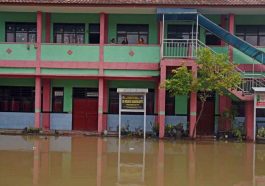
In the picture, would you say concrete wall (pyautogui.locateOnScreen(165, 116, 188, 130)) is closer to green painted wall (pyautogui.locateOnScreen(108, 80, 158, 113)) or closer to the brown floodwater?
green painted wall (pyautogui.locateOnScreen(108, 80, 158, 113))

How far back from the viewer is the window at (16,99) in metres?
25.8

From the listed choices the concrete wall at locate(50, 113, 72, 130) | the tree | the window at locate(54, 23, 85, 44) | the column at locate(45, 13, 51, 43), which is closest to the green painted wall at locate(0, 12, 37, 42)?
the column at locate(45, 13, 51, 43)

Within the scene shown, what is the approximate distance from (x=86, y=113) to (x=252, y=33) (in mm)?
9941

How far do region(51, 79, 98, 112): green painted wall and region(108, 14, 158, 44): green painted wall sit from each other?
2738 mm

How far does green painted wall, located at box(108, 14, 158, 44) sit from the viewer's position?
82.6 feet

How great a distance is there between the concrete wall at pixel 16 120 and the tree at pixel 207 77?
26.7ft

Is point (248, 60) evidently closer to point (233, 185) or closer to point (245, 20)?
point (245, 20)

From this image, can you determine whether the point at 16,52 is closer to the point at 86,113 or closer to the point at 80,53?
the point at 80,53

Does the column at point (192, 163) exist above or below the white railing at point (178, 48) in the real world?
below

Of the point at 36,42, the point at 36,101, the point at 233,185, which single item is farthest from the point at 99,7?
the point at 233,185

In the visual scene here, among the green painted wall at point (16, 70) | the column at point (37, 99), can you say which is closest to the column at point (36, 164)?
the column at point (37, 99)

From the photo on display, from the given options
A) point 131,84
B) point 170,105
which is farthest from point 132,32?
point 170,105

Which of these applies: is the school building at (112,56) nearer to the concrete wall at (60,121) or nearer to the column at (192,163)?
the concrete wall at (60,121)

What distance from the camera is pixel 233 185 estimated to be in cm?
1103
